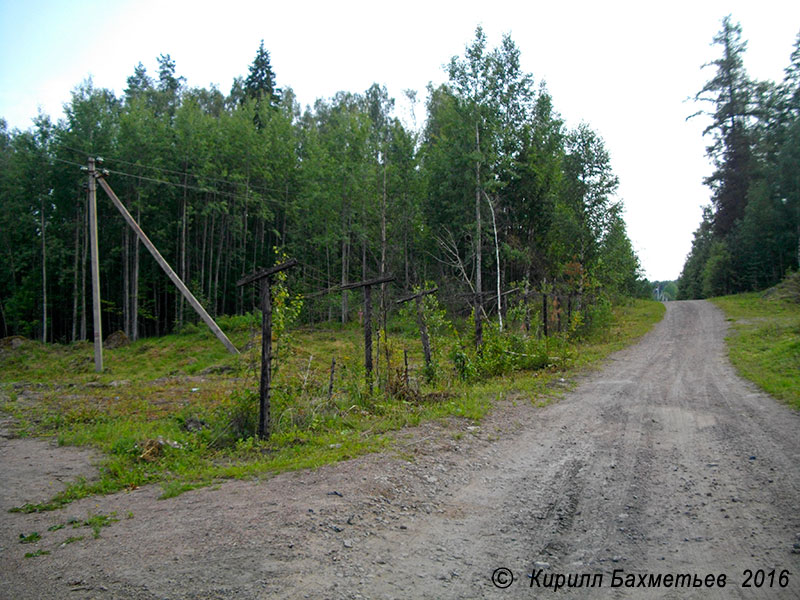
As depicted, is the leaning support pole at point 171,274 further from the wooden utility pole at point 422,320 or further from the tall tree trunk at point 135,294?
the wooden utility pole at point 422,320

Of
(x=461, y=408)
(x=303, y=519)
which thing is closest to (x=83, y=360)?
(x=461, y=408)

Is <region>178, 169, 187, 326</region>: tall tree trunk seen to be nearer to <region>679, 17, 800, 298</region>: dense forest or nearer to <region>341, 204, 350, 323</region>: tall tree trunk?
<region>341, 204, 350, 323</region>: tall tree trunk

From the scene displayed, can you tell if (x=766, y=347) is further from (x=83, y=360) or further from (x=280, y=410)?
(x=83, y=360)

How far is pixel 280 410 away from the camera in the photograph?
7.26 m

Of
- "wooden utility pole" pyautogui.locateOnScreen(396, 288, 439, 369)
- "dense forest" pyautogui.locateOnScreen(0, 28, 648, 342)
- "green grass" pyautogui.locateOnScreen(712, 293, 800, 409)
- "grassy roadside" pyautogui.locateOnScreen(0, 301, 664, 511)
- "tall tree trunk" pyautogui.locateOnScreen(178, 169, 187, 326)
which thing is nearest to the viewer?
"grassy roadside" pyautogui.locateOnScreen(0, 301, 664, 511)

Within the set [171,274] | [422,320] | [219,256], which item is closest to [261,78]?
[219,256]

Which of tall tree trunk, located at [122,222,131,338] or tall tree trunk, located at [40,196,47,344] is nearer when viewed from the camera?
tall tree trunk, located at [122,222,131,338]

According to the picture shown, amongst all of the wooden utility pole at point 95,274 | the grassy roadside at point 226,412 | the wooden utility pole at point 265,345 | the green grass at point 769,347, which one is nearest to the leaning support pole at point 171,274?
the wooden utility pole at point 95,274

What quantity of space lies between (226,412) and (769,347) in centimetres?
1401

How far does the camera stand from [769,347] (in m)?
13.5

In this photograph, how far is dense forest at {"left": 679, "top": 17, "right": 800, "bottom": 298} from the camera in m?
30.8

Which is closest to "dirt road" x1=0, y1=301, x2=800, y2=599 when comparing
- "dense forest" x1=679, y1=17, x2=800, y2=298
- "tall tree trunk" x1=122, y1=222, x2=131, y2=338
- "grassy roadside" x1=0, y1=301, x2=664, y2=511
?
"grassy roadside" x1=0, y1=301, x2=664, y2=511

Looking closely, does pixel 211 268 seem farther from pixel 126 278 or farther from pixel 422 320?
pixel 422 320

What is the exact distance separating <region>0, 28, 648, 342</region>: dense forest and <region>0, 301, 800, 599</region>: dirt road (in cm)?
1273
